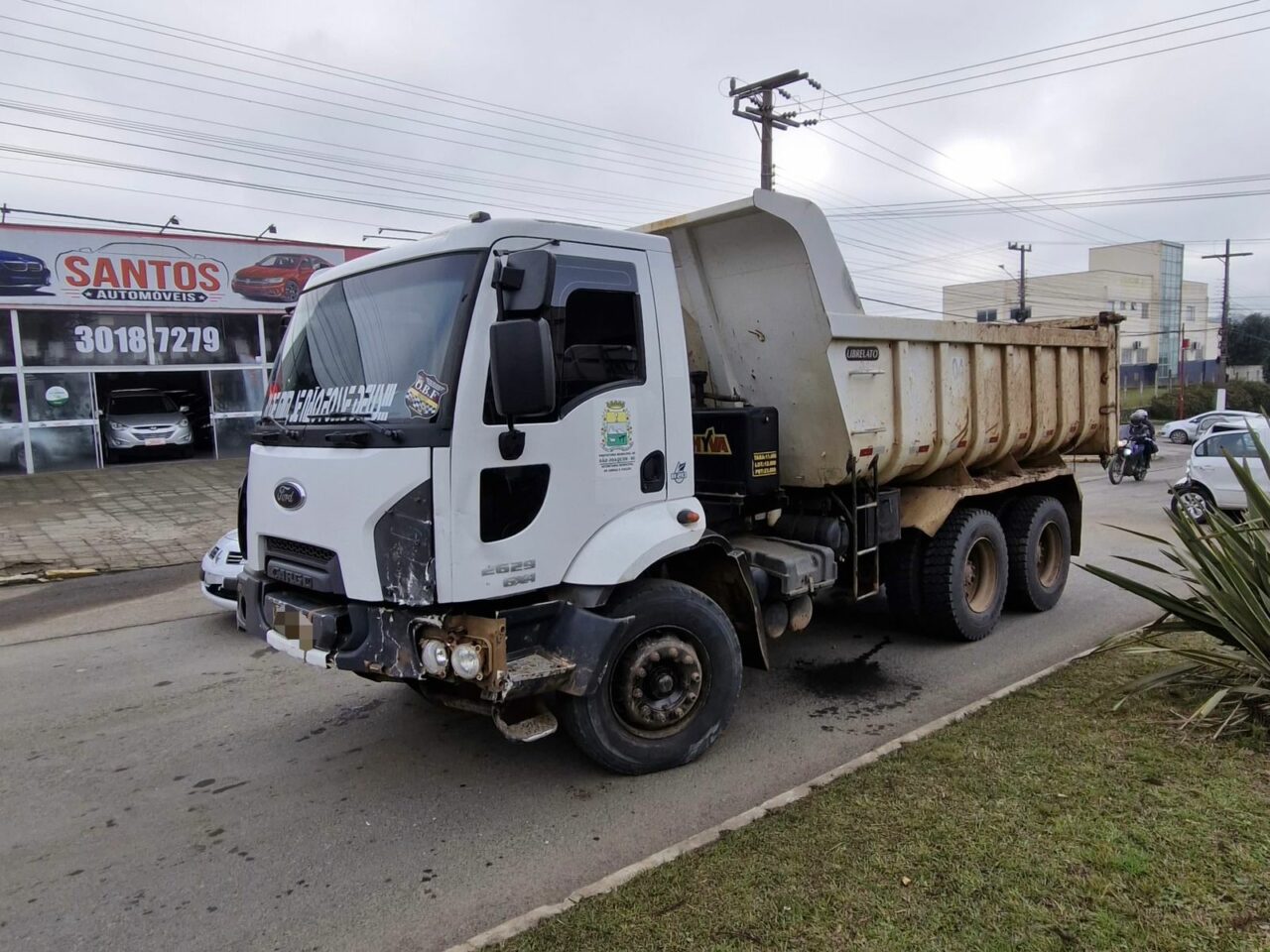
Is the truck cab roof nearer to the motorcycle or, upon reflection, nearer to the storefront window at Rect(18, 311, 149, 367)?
the storefront window at Rect(18, 311, 149, 367)

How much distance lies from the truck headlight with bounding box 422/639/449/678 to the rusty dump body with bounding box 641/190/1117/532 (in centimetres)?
291

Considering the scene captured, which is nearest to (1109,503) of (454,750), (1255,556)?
(1255,556)

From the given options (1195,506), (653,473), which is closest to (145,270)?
(653,473)

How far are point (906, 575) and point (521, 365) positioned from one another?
166 inches

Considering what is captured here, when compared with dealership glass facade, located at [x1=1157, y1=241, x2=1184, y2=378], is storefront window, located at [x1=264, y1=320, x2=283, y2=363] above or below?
below

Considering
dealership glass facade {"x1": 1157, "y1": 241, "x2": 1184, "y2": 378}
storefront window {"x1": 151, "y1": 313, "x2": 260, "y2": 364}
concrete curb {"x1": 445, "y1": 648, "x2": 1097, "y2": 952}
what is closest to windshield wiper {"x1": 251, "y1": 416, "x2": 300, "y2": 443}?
concrete curb {"x1": 445, "y1": 648, "x2": 1097, "y2": 952}

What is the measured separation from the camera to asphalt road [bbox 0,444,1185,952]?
322 cm

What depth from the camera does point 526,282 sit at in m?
3.56

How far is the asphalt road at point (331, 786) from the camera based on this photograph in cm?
322

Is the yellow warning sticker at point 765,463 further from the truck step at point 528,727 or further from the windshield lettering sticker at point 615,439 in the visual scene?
the truck step at point 528,727

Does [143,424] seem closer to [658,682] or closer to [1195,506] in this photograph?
[658,682]

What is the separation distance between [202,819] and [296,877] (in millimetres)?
834

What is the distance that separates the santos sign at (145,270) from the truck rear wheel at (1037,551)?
17950 millimetres

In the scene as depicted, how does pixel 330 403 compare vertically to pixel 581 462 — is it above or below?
above
